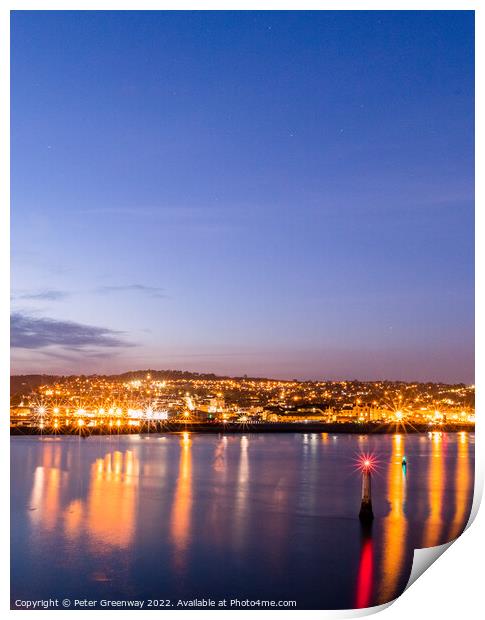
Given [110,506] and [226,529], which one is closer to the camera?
[226,529]

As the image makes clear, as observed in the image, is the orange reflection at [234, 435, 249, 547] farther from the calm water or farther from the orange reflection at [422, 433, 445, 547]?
the orange reflection at [422, 433, 445, 547]

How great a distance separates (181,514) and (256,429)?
22277mm

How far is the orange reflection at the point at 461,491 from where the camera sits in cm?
727

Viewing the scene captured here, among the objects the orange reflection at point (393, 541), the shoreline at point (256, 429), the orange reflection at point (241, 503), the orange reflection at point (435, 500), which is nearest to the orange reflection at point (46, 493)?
the orange reflection at point (241, 503)

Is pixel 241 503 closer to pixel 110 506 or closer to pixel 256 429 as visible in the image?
pixel 110 506

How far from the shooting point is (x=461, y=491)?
10531 millimetres

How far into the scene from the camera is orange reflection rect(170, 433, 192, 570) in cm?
599

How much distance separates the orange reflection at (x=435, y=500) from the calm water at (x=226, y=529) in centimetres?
2

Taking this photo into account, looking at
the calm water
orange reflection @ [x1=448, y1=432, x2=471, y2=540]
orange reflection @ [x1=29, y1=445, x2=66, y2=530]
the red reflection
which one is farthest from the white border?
orange reflection @ [x1=29, y1=445, x2=66, y2=530]
